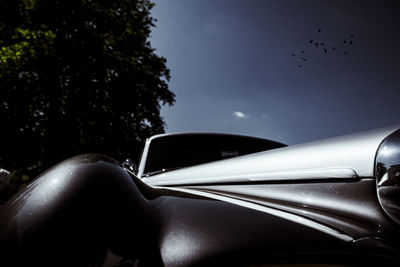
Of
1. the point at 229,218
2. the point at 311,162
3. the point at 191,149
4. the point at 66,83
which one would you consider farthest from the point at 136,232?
the point at 66,83

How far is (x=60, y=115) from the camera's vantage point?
12.9 metres

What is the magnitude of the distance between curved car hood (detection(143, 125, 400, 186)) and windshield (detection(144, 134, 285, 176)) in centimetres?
122

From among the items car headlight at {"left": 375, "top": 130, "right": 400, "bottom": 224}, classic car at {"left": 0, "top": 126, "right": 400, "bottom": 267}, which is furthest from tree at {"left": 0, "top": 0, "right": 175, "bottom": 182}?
car headlight at {"left": 375, "top": 130, "right": 400, "bottom": 224}

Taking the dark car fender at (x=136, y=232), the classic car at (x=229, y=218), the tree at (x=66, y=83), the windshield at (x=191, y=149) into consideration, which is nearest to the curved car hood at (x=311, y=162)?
the classic car at (x=229, y=218)

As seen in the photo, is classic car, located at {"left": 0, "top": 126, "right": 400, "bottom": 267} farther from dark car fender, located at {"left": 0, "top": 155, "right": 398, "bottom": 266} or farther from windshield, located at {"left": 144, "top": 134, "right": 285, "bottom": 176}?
windshield, located at {"left": 144, "top": 134, "right": 285, "bottom": 176}

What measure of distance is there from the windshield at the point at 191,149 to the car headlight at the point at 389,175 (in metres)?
2.01

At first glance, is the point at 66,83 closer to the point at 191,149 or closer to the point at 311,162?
the point at 191,149

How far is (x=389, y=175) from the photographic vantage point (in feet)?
2.26

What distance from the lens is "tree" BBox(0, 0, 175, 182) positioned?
469 inches

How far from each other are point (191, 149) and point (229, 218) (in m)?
2.10

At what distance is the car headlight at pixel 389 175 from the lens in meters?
0.67

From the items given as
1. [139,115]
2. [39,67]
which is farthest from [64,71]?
[139,115]

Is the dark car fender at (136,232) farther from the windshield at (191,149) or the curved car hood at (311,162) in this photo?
the windshield at (191,149)

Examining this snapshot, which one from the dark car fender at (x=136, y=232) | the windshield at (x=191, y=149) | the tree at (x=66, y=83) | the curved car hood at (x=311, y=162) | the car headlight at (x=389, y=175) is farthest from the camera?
the tree at (x=66, y=83)
